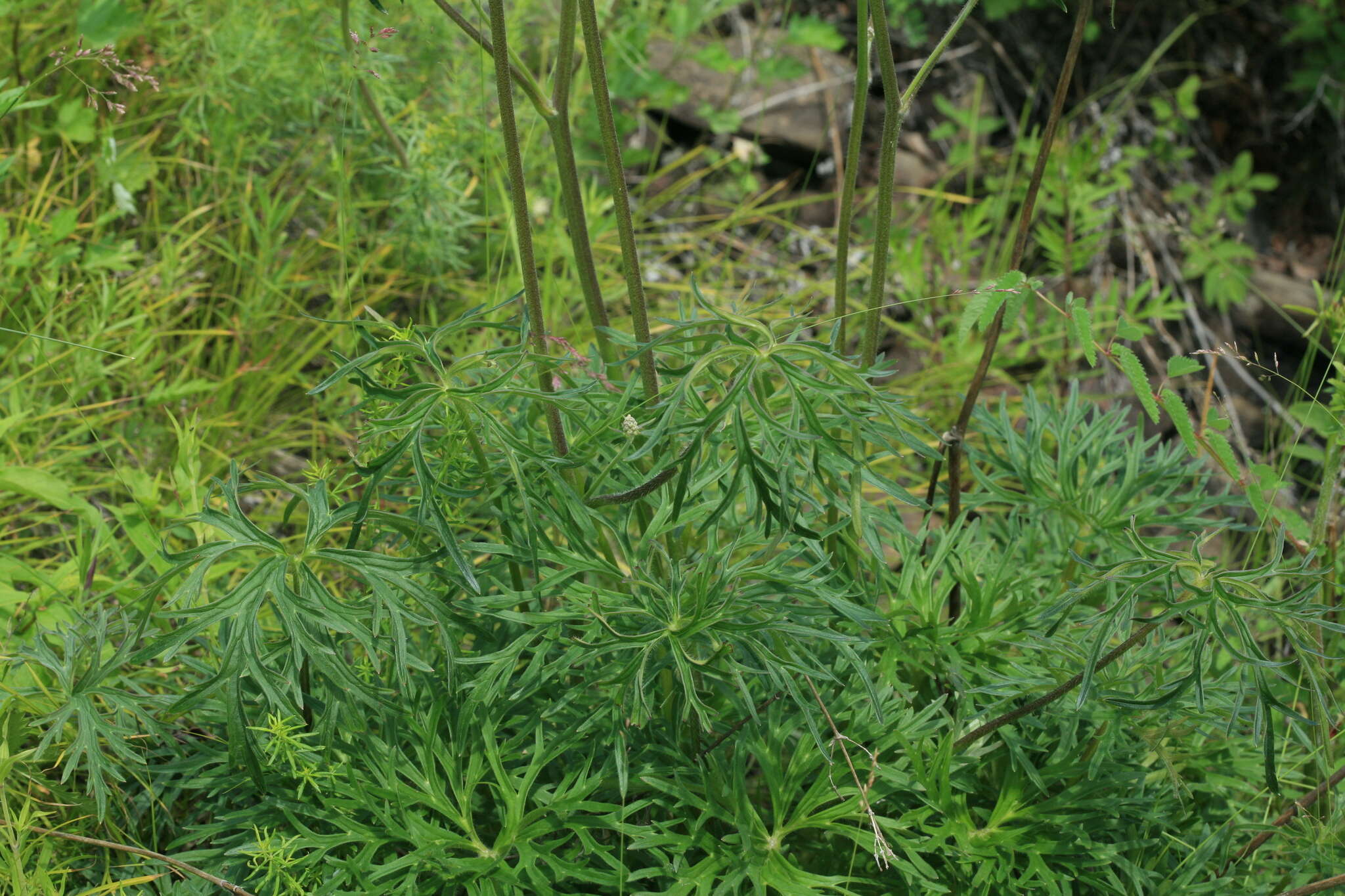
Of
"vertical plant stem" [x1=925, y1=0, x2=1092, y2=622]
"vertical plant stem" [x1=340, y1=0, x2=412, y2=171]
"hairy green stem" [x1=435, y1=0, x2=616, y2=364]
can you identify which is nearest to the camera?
"hairy green stem" [x1=435, y1=0, x2=616, y2=364]

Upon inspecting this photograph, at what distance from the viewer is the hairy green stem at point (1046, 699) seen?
1399 millimetres

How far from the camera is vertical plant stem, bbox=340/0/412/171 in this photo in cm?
201

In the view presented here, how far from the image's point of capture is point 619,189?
1.46 meters

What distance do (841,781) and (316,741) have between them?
0.74 m

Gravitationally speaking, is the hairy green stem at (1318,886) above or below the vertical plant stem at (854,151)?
below

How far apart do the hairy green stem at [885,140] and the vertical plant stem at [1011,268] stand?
24 centimetres

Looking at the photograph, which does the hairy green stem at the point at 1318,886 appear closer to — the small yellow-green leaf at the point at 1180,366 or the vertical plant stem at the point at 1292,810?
the vertical plant stem at the point at 1292,810

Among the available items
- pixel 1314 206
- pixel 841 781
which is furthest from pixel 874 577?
pixel 1314 206

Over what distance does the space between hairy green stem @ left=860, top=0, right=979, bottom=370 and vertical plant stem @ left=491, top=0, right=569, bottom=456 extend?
44 centimetres

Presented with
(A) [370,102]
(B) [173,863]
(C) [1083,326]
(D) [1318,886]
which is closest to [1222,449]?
(C) [1083,326]

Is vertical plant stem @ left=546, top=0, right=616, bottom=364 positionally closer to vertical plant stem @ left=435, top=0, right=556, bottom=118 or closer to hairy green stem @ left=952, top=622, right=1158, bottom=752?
vertical plant stem @ left=435, top=0, right=556, bottom=118

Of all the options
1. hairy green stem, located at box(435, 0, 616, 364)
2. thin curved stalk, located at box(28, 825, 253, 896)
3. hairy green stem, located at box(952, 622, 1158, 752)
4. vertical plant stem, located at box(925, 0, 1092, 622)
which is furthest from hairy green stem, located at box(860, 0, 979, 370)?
thin curved stalk, located at box(28, 825, 253, 896)

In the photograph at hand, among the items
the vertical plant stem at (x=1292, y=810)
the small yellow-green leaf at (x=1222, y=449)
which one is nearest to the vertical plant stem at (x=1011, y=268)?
the small yellow-green leaf at (x=1222, y=449)

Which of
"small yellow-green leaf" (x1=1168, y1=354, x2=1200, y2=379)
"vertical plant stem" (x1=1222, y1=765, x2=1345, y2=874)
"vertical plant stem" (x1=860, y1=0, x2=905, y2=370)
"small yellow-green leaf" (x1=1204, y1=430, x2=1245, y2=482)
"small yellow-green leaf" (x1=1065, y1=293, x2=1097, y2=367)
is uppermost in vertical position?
"vertical plant stem" (x1=860, y1=0, x2=905, y2=370)
